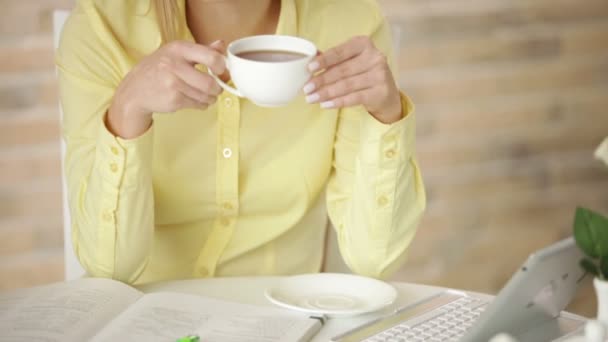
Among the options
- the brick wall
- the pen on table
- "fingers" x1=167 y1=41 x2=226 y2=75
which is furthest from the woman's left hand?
the brick wall

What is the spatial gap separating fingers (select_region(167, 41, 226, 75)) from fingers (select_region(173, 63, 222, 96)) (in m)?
0.01

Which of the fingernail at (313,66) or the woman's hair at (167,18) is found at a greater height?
the woman's hair at (167,18)

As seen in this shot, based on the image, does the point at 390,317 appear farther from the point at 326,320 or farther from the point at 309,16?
the point at 309,16

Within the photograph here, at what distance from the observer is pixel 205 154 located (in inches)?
60.1

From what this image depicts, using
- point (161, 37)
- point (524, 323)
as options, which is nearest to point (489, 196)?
point (161, 37)

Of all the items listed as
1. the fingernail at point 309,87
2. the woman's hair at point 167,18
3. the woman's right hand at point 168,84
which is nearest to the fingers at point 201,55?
the woman's right hand at point 168,84

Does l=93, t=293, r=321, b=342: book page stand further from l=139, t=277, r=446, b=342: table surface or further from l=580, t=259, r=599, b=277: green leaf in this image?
l=580, t=259, r=599, b=277: green leaf

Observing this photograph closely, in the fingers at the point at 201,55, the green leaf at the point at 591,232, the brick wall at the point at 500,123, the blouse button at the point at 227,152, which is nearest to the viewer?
the green leaf at the point at 591,232

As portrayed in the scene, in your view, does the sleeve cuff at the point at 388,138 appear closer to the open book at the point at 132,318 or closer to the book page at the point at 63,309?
the open book at the point at 132,318

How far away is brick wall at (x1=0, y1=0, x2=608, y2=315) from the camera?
9.10ft

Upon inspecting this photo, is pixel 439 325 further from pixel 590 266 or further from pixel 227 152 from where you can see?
pixel 227 152

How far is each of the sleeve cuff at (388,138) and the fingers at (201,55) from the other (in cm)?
29

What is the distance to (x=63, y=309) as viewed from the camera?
1211 mm

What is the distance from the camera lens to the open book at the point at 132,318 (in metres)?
1.14
